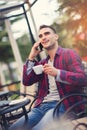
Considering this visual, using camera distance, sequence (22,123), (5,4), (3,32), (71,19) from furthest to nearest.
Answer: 1. (3,32)
2. (5,4)
3. (71,19)
4. (22,123)

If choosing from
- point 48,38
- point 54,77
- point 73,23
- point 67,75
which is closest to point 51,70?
point 67,75

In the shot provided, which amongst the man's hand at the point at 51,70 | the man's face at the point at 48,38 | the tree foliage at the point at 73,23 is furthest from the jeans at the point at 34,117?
the tree foliage at the point at 73,23

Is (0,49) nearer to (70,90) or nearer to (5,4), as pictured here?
(5,4)

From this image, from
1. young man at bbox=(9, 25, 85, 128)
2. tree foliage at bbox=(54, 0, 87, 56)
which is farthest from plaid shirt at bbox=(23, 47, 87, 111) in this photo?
tree foliage at bbox=(54, 0, 87, 56)

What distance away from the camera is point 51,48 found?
350cm

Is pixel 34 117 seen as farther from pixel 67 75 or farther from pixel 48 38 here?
pixel 48 38

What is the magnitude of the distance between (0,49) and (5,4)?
23270 mm

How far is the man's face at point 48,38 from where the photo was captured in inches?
136

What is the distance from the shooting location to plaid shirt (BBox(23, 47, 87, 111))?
10.3ft

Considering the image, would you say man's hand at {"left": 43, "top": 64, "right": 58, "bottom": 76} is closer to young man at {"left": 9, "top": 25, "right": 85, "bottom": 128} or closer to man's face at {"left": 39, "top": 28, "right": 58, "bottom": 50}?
young man at {"left": 9, "top": 25, "right": 85, "bottom": 128}

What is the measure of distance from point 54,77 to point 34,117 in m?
0.42

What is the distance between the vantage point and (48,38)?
346 cm

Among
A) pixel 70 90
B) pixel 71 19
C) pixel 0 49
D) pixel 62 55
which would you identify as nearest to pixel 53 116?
pixel 70 90

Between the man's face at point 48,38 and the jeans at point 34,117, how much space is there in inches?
21.7
